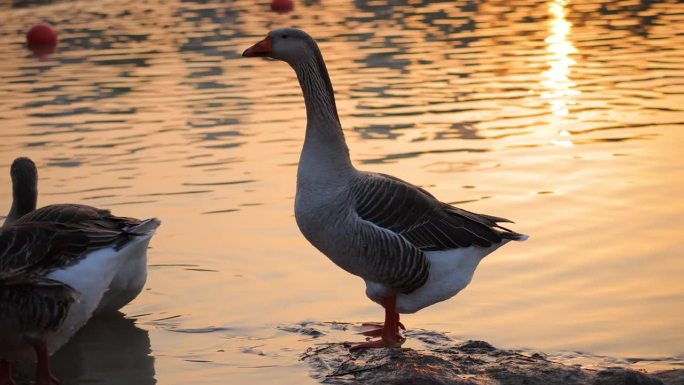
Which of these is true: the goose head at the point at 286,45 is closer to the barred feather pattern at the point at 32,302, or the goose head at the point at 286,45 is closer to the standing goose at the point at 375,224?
the standing goose at the point at 375,224

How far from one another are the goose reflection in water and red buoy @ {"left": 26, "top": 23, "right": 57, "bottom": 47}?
50.3 ft

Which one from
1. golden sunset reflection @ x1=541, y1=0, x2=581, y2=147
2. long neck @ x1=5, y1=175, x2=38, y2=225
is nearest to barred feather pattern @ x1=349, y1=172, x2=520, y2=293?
long neck @ x1=5, y1=175, x2=38, y2=225

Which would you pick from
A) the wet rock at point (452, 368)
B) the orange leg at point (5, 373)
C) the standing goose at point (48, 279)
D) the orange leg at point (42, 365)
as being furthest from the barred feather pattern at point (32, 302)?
the wet rock at point (452, 368)

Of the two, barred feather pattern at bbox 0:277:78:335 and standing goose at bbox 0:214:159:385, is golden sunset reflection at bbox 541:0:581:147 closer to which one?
standing goose at bbox 0:214:159:385

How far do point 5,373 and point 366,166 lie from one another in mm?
5356

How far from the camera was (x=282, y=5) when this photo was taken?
26766 millimetres

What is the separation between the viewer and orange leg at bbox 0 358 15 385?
19.9 ft

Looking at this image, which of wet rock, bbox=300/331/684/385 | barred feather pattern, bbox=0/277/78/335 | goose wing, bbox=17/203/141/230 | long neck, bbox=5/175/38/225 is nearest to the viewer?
wet rock, bbox=300/331/684/385

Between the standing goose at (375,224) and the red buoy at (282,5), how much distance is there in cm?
2022

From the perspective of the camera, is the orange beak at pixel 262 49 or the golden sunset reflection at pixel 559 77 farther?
the golden sunset reflection at pixel 559 77

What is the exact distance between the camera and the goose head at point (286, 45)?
6.83 m

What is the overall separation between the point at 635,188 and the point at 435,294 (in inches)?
143

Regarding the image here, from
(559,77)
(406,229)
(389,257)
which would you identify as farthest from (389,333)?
(559,77)

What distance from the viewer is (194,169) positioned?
1109cm
